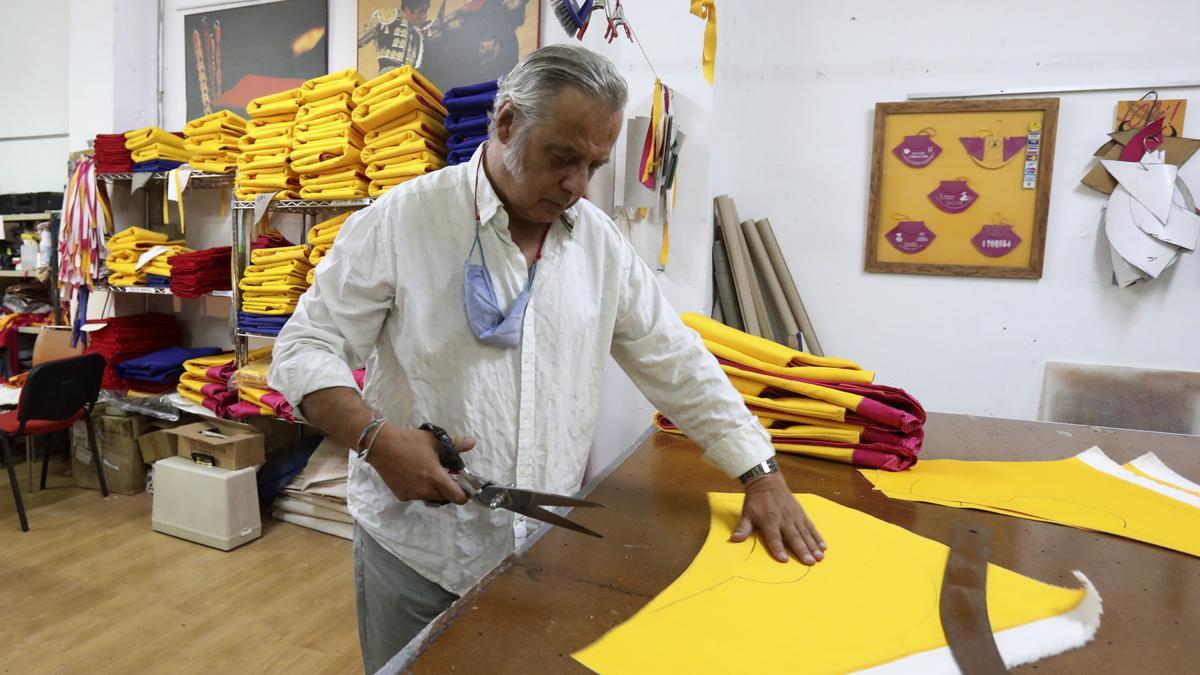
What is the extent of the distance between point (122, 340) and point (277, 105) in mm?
1678

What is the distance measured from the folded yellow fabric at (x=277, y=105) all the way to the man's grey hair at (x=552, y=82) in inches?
106

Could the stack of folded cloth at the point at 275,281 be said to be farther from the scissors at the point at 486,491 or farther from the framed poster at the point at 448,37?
the scissors at the point at 486,491

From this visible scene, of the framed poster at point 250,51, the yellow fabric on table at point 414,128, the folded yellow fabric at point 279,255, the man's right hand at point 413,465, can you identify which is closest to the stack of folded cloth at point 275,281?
the folded yellow fabric at point 279,255

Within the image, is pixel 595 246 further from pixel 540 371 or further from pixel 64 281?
pixel 64 281

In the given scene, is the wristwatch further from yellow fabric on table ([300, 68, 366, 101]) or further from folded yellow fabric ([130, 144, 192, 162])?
folded yellow fabric ([130, 144, 192, 162])

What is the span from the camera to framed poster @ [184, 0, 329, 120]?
11.6 feet

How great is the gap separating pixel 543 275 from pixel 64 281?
161 inches

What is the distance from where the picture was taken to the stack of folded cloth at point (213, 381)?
3312 millimetres

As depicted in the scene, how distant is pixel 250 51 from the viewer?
368 cm

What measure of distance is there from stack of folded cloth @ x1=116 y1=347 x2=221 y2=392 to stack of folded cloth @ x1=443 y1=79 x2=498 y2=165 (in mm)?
2063

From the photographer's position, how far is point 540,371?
1100 mm

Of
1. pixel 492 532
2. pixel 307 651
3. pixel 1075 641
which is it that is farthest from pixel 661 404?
pixel 307 651

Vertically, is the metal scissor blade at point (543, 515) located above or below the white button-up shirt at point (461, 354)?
below

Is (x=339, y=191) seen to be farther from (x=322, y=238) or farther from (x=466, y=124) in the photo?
(x=466, y=124)
